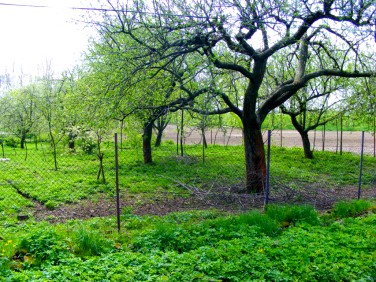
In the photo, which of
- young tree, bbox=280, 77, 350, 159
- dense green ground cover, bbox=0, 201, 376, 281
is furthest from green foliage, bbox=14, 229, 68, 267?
young tree, bbox=280, 77, 350, 159

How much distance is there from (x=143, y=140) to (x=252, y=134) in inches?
279

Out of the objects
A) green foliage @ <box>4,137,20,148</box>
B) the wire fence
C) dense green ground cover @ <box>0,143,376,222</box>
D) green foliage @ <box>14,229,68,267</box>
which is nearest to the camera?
green foliage @ <box>14,229,68,267</box>

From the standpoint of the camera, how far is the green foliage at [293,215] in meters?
6.12

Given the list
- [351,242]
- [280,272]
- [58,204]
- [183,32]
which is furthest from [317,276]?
[58,204]

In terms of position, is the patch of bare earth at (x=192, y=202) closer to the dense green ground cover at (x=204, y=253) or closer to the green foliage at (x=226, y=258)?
the dense green ground cover at (x=204, y=253)

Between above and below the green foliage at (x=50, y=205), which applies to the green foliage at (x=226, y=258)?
above

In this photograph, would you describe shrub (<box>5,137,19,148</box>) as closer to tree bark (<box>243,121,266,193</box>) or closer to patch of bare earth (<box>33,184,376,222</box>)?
patch of bare earth (<box>33,184,376,222</box>)

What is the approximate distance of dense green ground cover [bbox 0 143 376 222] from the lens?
9.57m

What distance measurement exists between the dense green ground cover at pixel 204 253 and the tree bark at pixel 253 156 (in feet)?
11.1

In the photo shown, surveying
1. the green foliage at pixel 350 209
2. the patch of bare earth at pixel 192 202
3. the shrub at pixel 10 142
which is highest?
the shrub at pixel 10 142

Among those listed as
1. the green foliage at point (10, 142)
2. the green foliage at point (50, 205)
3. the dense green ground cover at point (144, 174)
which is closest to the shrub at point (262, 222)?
the dense green ground cover at point (144, 174)

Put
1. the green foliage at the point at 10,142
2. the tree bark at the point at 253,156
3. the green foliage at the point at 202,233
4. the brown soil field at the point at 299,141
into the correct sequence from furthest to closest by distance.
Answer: the green foliage at the point at 10,142 → the brown soil field at the point at 299,141 → the tree bark at the point at 253,156 → the green foliage at the point at 202,233

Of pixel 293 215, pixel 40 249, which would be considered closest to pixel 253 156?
pixel 293 215

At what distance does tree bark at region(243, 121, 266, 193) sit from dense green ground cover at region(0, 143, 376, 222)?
0.62 m
